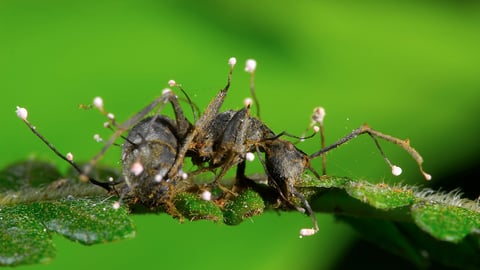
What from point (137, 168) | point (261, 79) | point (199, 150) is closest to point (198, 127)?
point (199, 150)

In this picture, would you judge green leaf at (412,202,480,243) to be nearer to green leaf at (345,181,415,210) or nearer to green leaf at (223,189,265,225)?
green leaf at (345,181,415,210)

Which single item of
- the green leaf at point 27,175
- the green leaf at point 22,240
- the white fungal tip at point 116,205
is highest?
the white fungal tip at point 116,205

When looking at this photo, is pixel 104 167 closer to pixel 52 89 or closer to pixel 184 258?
pixel 184 258

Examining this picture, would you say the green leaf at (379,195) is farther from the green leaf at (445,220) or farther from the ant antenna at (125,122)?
the ant antenna at (125,122)

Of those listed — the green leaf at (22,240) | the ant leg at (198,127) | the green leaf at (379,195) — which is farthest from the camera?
the ant leg at (198,127)

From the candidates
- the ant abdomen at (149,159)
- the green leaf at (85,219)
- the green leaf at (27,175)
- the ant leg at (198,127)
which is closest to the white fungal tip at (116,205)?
the green leaf at (85,219)

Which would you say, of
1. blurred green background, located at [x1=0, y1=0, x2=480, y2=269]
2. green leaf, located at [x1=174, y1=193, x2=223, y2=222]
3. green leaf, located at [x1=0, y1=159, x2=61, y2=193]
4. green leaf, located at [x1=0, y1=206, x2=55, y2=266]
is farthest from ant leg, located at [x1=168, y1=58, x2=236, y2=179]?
blurred green background, located at [x1=0, y1=0, x2=480, y2=269]

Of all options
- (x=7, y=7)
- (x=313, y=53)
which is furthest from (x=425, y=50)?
(x=7, y=7)

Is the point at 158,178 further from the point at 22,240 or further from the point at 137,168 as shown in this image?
the point at 22,240
